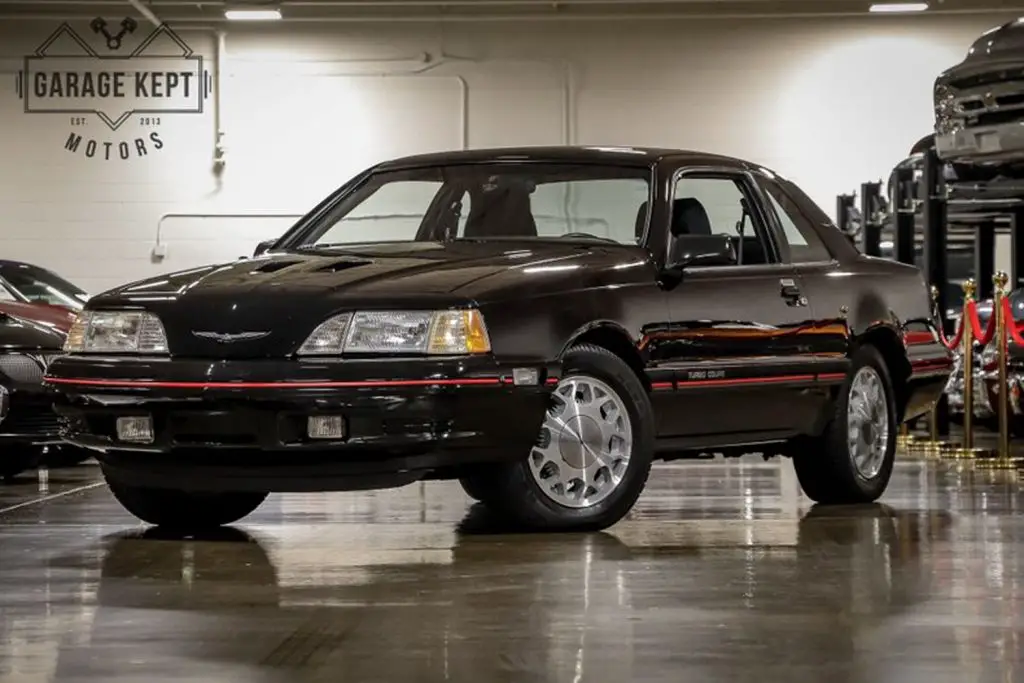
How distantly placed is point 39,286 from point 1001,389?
6.11 metres

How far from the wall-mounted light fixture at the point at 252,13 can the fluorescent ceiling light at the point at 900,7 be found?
270 inches

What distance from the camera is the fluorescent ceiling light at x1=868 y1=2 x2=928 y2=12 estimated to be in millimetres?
23447

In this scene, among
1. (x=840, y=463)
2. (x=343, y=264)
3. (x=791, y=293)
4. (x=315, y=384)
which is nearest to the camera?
(x=315, y=384)

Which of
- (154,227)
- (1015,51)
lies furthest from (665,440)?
(154,227)

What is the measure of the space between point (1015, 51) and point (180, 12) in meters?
13.4

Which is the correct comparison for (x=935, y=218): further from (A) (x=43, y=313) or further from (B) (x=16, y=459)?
(B) (x=16, y=459)

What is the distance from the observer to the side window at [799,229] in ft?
29.1

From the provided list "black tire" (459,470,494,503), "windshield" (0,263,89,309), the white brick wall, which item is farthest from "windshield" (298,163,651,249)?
the white brick wall

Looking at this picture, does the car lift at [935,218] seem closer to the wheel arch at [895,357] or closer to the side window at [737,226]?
the wheel arch at [895,357]

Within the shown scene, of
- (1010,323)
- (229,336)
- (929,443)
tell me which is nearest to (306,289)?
(229,336)

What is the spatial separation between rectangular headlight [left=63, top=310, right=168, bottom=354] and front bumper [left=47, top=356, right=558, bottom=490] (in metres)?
0.13

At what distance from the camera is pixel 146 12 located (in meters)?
23.5

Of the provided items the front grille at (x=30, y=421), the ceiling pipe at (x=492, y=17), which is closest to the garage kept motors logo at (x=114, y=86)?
the ceiling pipe at (x=492, y=17)

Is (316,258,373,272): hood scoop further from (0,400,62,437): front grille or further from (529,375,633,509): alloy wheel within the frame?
(0,400,62,437): front grille
